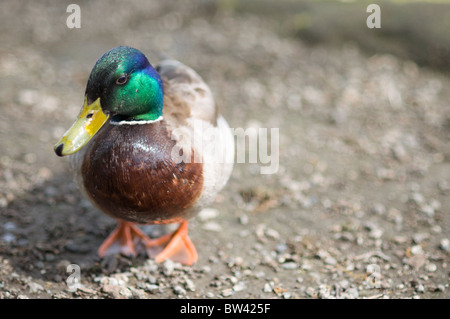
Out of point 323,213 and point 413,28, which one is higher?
point 413,28

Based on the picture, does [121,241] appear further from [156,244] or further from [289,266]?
[289,266]

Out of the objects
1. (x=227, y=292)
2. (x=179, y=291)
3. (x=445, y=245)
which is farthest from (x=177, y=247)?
(x=445, y=245)

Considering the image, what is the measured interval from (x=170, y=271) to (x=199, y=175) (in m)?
0.84

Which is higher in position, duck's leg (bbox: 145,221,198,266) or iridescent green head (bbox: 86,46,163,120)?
iridescent green head (bbox: 86,46,163,120)

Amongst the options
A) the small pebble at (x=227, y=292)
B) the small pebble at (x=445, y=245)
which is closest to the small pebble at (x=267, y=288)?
the small pebble at (x=227, y=292)

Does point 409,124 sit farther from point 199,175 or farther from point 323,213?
point 199,175

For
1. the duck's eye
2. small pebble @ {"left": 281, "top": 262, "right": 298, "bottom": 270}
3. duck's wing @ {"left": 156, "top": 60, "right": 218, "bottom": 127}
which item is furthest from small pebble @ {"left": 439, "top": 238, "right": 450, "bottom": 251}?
the duck's eye

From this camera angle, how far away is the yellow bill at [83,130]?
8.08 feet

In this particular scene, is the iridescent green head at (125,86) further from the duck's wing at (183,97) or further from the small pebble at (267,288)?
the small pebble at (267,288)

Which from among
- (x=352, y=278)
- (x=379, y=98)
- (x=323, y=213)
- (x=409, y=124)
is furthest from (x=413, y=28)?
(x=352, y=278)

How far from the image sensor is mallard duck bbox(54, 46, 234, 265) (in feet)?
8.38

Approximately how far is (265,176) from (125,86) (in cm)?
210

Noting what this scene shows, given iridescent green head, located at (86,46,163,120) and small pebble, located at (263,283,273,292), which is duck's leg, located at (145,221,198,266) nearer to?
small pebble, located at (263,283,273,292)

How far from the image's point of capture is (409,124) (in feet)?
17.0
